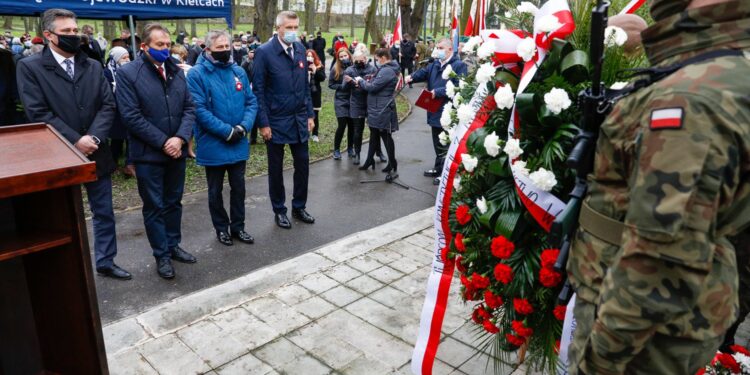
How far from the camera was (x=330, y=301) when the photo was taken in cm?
406

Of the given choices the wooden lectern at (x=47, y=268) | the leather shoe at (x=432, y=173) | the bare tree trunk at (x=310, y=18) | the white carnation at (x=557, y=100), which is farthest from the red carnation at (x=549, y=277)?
the bare tree trunk at (x=310, y=18)

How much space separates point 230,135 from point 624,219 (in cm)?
399

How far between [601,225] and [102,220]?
3.97 metres

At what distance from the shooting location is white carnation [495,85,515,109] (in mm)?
2486

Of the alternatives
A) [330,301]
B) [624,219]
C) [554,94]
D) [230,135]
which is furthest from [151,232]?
[624,219]

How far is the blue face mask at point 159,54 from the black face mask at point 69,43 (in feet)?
1.76

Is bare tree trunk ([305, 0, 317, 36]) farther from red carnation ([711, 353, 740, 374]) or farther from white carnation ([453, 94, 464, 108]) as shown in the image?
red carnation ([711, 353, 740, 374])

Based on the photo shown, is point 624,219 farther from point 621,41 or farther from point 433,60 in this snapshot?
point 433,60

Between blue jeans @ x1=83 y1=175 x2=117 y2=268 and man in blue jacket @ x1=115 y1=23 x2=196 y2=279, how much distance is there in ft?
0.89

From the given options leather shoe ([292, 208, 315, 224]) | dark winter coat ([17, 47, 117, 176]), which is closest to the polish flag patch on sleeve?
dark winter coat ([17, 47, 117, 176])

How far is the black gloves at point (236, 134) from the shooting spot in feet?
16.6

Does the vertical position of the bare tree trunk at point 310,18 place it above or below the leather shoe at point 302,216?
above

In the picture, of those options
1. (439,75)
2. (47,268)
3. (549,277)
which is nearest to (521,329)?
(549,277)

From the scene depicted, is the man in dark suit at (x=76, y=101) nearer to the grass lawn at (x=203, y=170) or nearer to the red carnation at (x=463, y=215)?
the grass lawn at (x=203, y=170)
